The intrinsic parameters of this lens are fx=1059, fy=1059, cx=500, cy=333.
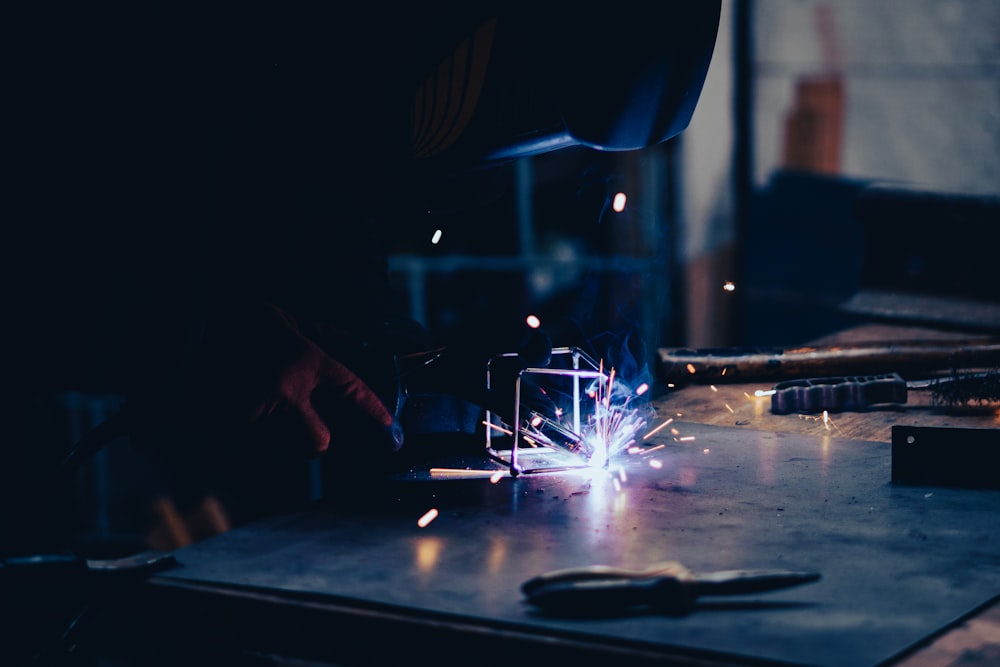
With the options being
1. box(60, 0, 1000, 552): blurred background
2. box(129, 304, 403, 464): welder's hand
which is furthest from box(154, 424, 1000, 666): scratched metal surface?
box(60, 0, 1000, 552): blurred background

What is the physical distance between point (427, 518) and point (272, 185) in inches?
28.5

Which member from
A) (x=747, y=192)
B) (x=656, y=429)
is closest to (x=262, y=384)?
(x=656, y=429)

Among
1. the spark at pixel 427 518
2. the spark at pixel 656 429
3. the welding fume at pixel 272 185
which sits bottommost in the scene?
the spark at pixel 427 518

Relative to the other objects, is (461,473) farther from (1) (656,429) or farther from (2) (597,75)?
(2) (597,75)

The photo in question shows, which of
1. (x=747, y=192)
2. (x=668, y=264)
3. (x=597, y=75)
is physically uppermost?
(x=747, y=192)

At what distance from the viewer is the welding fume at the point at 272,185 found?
163 centimetres

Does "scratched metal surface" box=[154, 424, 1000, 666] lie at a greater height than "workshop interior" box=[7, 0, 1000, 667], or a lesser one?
lesser

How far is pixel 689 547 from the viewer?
1.49 m

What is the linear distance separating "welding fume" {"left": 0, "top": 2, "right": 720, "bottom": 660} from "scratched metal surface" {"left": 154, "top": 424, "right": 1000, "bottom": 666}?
0.19 meters

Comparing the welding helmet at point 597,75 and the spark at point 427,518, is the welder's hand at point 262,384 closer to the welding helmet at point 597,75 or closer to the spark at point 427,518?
the spark at point 427,518

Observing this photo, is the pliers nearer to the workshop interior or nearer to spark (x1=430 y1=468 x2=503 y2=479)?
the workshop interior

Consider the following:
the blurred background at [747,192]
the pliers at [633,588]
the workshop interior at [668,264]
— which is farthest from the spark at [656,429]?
the blurred background at [747,192]

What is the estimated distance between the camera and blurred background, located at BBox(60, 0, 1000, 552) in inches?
205

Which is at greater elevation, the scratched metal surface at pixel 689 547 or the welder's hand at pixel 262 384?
the welder's hand at pixel 262 384
